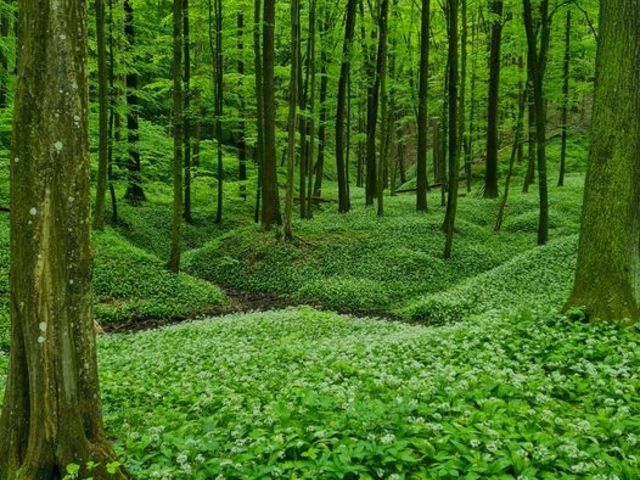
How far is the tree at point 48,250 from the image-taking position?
14.0 feet

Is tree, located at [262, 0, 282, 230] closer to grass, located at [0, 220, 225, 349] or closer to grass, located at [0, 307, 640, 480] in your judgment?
grass, located at [0, 220, 225, 349]

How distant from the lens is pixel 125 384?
7.18 m

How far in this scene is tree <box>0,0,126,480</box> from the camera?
4277mm

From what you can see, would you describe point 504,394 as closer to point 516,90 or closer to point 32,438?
point 32,438

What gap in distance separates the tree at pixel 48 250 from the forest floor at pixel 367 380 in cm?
83

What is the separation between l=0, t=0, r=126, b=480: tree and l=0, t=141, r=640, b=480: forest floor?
0.83m

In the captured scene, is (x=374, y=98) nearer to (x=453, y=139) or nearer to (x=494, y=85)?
(x=494, y=85)

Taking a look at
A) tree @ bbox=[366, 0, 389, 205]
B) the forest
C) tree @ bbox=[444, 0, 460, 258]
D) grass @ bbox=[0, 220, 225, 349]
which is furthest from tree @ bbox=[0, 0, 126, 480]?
tree @ bbox=[366, 0, 389, 205]

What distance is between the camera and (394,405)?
5.48m

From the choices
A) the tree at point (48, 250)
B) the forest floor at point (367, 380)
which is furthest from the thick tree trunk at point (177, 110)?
the tree at point (48, 250)

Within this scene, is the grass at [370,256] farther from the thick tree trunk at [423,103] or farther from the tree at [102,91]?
the tree at [102,91]

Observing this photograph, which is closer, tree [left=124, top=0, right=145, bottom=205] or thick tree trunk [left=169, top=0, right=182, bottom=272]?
thick tree trunk [left=169, top=0, right=182, bottom=272]

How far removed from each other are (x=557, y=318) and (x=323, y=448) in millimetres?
5658

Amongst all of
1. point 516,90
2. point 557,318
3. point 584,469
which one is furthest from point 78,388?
point 516,90
